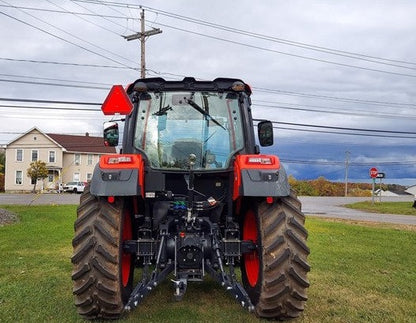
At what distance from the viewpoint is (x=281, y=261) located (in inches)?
174

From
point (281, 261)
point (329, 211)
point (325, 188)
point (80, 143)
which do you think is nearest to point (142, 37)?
point (329, 211)

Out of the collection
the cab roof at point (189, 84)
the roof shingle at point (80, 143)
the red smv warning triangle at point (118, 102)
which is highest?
the roof shingle at point (80, 143)

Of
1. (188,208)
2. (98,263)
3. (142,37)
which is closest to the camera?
(98,263)

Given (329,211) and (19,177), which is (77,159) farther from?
(329,211)

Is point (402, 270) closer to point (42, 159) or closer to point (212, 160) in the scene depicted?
point (212, 160)

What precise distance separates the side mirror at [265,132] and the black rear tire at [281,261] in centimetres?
139

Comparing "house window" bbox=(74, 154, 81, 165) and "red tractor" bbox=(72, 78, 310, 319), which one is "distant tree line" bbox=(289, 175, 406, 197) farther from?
"red tractor" bbox=(72, 78, 310, 319)

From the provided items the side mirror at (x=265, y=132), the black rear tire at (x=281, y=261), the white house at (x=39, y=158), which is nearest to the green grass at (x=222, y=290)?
the black rear tire at (x=281, y=261)

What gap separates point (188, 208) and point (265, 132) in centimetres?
163

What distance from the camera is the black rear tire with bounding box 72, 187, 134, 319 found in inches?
172

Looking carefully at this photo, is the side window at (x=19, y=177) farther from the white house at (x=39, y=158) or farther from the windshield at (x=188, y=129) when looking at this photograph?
the windshield at (x=188, y=129)

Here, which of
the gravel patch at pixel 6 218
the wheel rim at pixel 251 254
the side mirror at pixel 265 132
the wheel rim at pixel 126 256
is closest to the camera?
the wheel rim at pixel 126 256

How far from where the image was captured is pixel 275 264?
4441mm

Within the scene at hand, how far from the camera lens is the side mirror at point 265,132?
599cm
